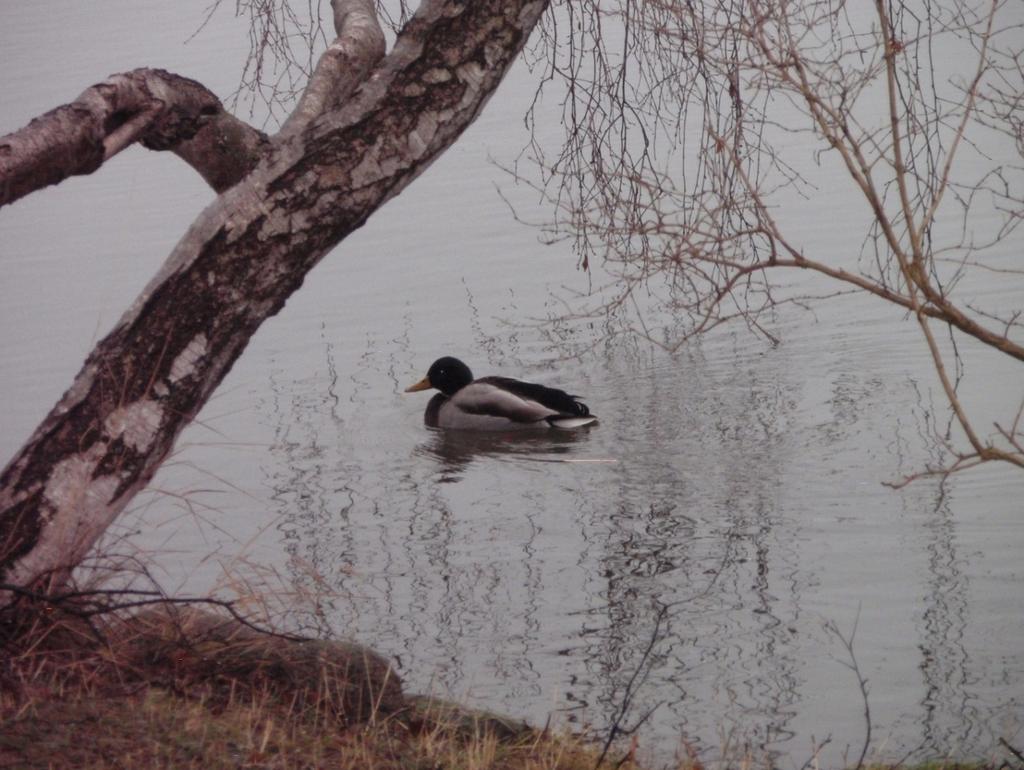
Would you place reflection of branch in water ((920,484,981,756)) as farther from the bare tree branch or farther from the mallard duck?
the bare tree branch

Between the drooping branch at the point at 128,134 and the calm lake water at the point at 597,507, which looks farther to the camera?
the calm lake water at the point at 597,507

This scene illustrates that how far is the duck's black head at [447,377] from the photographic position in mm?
11859

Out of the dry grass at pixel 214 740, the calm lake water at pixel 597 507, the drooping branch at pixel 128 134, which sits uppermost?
the drooping branch at pixel 128 134

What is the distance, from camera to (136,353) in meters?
4.54

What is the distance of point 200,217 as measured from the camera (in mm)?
4680

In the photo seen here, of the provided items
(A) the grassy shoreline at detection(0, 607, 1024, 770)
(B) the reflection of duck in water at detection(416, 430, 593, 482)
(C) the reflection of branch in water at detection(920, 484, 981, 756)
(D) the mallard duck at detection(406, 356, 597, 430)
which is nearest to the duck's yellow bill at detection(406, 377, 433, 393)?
(D) the mallard duck at detection(406, 356, 597, 430)

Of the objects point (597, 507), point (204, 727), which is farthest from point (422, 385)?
A: point (204, 727)

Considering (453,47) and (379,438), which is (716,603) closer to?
(453,47)

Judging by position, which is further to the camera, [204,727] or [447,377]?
[447,377]

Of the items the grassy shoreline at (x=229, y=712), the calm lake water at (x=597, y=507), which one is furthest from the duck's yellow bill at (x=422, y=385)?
the grassy shoreline at (x=229, y=712)

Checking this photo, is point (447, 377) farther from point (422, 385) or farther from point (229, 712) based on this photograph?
point (229, 712)

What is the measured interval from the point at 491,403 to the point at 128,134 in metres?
6.86

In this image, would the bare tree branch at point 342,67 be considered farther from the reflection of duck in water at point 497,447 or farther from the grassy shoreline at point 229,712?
the reflection of duck in water at point 497,447

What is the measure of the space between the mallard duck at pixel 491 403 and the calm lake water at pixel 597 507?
161 millimetres
